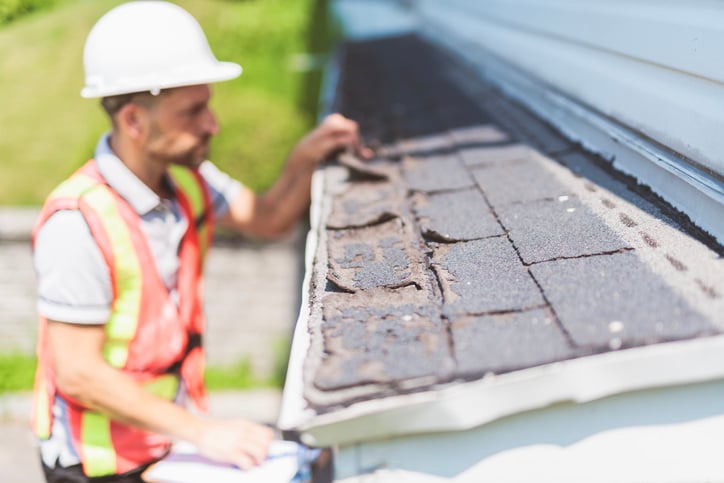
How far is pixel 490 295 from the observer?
134cm

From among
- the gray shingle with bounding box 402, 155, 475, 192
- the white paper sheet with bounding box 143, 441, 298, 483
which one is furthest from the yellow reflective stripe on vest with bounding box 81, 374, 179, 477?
the gray shingle with bounding box 402, 155, 475, 192

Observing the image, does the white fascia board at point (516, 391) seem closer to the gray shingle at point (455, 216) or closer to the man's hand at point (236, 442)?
the gray shingle at point (455, 216)

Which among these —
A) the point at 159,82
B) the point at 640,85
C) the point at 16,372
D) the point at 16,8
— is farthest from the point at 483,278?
the point at 16,372

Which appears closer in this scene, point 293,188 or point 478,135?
point 478,135

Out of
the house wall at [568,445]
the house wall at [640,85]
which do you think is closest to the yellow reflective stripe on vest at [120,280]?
the house wall at [568,445]

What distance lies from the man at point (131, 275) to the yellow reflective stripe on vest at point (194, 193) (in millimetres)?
86

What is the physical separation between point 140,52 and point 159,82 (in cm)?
11

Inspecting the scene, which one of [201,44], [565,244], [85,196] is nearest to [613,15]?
[565,244]

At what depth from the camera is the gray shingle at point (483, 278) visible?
130cm

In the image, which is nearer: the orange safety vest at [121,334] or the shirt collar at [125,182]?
the orange safety vest at [121,334]

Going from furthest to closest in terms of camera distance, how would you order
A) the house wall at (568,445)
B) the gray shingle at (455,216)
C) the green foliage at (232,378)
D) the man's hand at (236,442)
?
the green foliage at (232,378) → the man's hand at (236,442) → the gray shingle at (455,216) → the house wall at (568,445)

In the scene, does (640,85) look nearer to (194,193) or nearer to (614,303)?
(614,303)

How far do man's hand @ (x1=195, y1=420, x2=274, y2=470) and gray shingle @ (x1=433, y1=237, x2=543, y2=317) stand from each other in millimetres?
782

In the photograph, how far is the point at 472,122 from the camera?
2.91 metres
